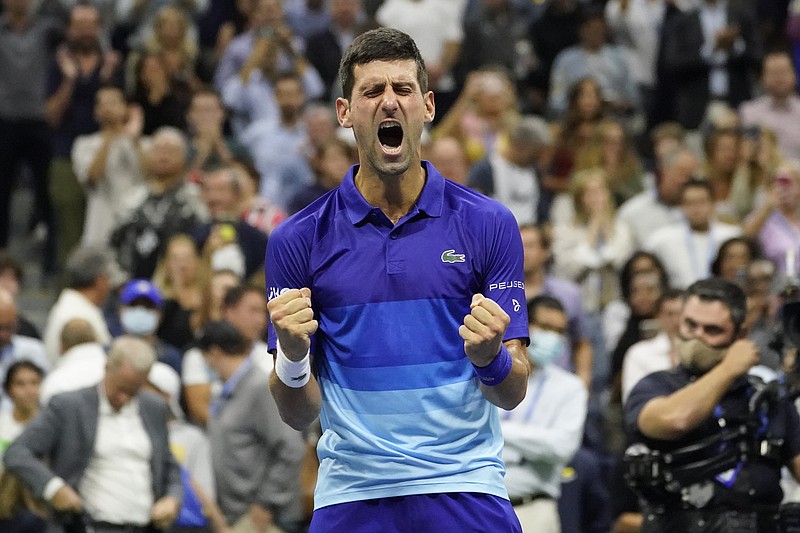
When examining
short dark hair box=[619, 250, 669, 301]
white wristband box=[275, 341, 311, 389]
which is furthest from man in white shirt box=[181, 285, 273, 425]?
white wristband box=[275, 341, 311, 389]

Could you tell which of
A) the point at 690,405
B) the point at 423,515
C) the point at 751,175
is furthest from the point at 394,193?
the point at 751,175

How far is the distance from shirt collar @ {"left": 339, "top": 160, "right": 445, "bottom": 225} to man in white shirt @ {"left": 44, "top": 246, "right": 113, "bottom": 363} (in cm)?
594

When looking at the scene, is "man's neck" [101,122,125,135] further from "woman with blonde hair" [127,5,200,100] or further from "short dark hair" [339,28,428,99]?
"short dark hair" [339,28,428,99]

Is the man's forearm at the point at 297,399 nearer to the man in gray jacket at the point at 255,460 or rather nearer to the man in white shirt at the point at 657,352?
the man in gray jacket at the point at 255,460

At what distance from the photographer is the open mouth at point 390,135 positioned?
4.39 m

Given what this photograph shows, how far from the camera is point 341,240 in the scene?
176 inches

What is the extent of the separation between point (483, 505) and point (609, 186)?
28.4 feet

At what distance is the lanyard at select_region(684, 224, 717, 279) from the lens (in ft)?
37.3

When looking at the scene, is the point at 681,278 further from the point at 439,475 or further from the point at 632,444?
the point at 439,475

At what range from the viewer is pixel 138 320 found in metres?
9.98

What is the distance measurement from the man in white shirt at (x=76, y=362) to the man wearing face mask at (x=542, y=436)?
242cm

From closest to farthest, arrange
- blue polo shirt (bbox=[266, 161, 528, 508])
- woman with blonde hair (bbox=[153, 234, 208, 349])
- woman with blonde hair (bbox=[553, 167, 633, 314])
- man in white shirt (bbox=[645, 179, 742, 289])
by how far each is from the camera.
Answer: blue polo shirt (bbox=[266, 161, 528, 508]) → woman with blonde hair (bbox=[153, 234, 208, 349]) → man in white shirt (bbox=[645, 179, 742, 289]) → woman with blonde hair (bbox=[553, 167, 633, 314])

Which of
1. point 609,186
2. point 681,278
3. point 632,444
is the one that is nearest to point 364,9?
point 609,186

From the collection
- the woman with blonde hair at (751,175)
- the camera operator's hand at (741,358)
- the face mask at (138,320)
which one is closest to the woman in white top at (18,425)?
the face mask at (138,320)
